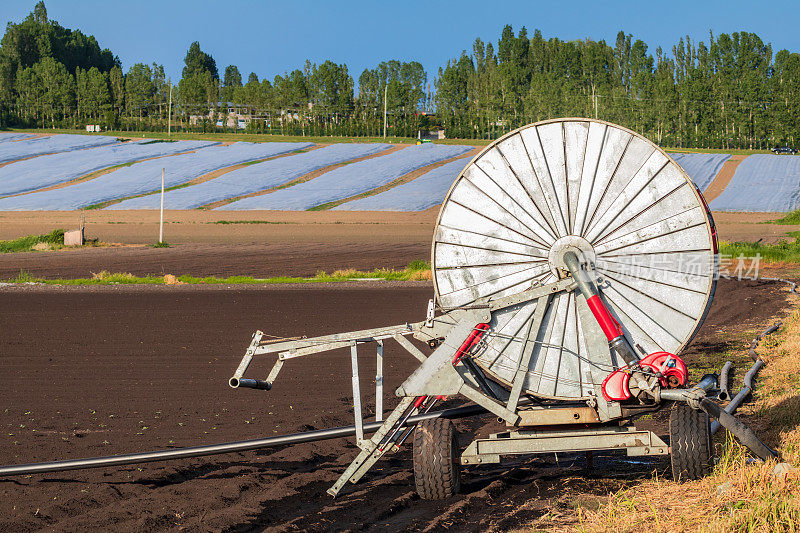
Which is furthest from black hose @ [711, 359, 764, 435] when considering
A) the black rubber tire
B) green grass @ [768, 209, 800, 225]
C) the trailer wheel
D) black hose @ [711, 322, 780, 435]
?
green grass @ [768, 209, 800, 225]

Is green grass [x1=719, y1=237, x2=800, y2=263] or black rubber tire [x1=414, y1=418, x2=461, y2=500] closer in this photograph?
black rubber tire [x1=414, y1=418, x2=461, y2=500]

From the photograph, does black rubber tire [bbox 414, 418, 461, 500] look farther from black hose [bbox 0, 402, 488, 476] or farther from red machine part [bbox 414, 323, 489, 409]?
black hose [bbox 0, 402, 488, 476]

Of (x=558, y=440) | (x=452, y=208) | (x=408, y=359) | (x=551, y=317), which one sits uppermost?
(x=452, y=208)

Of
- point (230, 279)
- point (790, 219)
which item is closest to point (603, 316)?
point (230, 279)

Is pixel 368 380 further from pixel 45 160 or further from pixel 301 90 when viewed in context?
pixel 301 90

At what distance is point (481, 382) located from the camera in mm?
8516

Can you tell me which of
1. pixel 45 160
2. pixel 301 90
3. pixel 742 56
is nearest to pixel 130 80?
pixel 301 90

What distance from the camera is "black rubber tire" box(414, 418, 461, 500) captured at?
8031 millimetres

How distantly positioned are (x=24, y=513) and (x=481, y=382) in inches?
172

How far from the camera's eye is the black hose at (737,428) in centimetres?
746

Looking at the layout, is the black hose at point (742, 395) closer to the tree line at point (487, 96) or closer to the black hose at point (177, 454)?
the black hose at point (177, 454)

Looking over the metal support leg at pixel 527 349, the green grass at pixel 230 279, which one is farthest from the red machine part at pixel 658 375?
the green grass at pixel 230 279

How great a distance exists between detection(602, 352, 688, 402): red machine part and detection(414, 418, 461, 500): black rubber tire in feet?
4.83

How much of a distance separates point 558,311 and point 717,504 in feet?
7.25
